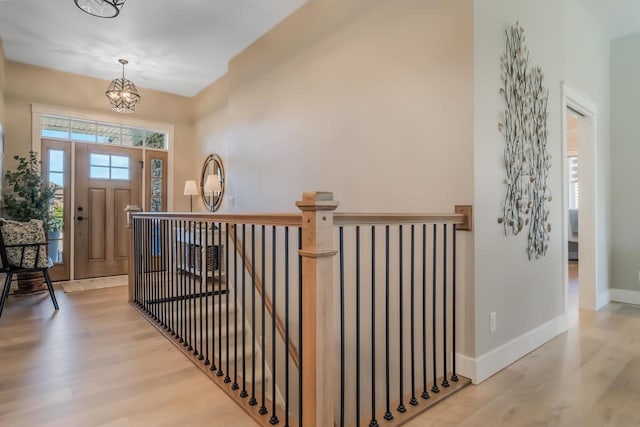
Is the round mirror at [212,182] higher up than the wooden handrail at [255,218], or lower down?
higher up

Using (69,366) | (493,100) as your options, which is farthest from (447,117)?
(69,366)

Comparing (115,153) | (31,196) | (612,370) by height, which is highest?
(115,153)

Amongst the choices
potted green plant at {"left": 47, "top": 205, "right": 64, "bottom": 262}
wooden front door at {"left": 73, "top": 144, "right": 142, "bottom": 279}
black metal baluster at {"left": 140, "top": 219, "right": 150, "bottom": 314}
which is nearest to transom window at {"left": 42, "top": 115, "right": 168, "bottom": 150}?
wooden front door at {"left": 73, "top": 144, "right": 142, "bottom": 279}

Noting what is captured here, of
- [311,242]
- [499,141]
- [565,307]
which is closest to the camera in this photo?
[311,242]

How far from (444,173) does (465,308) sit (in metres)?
0.81

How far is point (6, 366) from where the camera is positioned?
2180mm

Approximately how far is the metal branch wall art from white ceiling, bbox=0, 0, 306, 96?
78.9 inches

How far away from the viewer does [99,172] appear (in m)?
5.05

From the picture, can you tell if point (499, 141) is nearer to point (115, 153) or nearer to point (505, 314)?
point (505, 314)

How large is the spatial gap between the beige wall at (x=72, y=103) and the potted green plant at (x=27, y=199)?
0.44 meters

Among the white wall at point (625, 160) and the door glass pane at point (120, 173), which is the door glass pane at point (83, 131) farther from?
the white wall at point (625, 160)

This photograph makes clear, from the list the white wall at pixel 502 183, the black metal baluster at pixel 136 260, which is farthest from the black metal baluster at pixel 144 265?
the white wall at pixel 502 183

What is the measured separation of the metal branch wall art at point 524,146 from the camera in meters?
2.30

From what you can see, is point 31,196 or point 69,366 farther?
point 31,196
